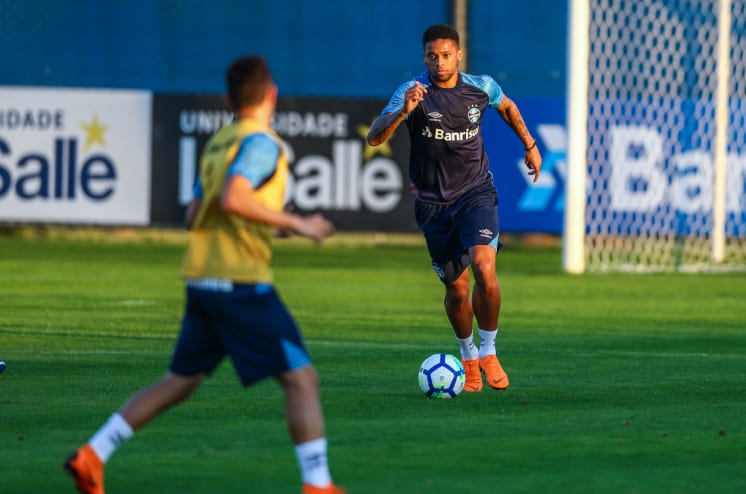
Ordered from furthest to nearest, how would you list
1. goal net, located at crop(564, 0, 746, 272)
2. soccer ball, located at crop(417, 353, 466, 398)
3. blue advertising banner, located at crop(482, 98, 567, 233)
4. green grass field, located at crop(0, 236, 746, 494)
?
blue advertising banner, located at crop(482, 98, 567, 233) → goal net, located at crop(564, 0, 746, 272) → soccer ball, located at crop(417, 353, 466, 398) → green grass field, located at crop(0, 236, 746, 494)

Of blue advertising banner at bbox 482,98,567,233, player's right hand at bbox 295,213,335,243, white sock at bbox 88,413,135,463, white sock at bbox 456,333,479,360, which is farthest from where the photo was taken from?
blue advertising banner at bbox 482,98,567,233

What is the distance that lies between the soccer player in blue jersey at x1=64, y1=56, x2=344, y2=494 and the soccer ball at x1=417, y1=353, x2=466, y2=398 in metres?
2.88

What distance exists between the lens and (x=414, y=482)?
6.58m

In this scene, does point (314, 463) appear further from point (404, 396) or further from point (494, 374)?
point (494, 374)

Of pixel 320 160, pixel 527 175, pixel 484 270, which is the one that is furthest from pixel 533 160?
pixel 320 160

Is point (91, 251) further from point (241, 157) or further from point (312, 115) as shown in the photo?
point (241, 157)

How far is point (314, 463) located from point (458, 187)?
4.11m

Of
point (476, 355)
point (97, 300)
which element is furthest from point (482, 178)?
point (97, 300)

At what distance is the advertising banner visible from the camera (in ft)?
73.3

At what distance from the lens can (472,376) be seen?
965 cm

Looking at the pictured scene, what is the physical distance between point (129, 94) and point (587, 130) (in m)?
6.40

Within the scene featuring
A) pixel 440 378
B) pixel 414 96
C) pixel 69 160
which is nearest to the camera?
pixel 414 96

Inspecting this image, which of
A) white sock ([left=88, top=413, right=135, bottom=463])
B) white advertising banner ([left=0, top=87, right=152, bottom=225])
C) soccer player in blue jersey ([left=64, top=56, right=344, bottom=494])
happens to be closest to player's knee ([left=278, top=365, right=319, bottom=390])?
soccer player in blue jersey ([left=64, top=56, right=344, bottom=494])

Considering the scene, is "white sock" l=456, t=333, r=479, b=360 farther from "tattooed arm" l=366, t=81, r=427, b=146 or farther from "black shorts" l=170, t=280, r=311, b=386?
"black shorts" l=170, t=280, r=311, b=386
